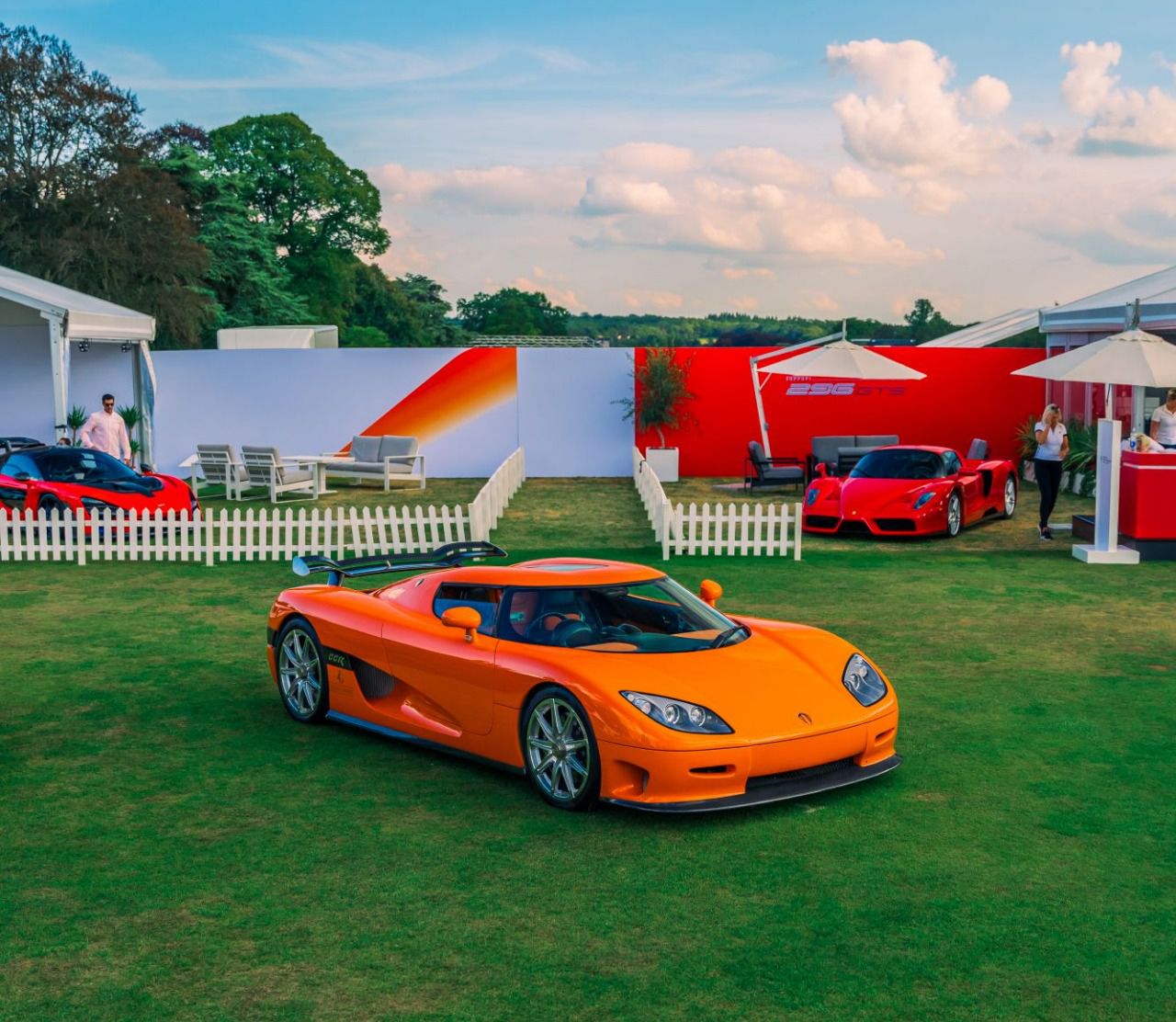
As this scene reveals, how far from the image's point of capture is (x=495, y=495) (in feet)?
67.2

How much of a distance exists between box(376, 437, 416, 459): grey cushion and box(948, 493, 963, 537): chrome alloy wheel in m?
11.9

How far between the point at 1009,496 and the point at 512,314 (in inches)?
3570

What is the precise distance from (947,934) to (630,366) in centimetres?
2397

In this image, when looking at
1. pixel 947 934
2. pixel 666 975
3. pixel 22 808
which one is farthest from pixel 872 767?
pixel 22 808

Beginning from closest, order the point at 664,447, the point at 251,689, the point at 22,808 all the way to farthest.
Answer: the point at 22,808 → the point at 251,689 → the point at 664,447

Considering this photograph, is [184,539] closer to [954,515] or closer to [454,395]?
[954,515]

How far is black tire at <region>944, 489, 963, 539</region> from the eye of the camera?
18.7 metres

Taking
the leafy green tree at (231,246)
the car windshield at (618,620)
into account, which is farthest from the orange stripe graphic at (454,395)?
the leafy green tree at (231,246)

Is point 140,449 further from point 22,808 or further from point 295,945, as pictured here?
point 295,945

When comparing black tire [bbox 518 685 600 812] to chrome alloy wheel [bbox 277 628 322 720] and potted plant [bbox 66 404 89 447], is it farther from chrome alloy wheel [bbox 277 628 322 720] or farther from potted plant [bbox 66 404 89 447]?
potted plant [bbox 66 404 89 447]

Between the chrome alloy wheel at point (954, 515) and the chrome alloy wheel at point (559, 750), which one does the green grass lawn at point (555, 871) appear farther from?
the chrome alloy wheel at point (954, 515)

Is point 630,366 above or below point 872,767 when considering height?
above

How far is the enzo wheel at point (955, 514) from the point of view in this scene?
18672 mm

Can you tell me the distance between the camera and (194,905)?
5898 millimetres
